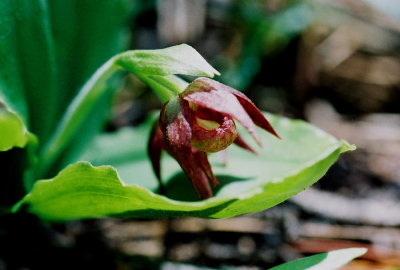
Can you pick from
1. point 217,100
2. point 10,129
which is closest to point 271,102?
point 217,100

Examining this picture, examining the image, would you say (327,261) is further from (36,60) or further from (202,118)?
(36,60)

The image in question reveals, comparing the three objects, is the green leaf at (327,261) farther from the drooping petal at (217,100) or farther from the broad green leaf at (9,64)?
the broad green leaf at (9,64)

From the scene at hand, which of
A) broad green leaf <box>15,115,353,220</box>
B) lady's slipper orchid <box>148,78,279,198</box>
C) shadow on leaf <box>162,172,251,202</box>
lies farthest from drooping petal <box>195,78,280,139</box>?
shadow on leaf <box>162,172,251,202</box>

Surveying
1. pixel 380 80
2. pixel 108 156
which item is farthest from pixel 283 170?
pixel 380 80

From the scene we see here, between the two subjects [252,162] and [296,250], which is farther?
[296,250]

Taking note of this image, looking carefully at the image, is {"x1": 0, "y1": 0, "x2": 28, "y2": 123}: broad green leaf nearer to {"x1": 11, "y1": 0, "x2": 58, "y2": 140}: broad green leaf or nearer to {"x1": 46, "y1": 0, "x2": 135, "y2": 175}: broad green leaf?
{"x1": 11, "y1": 0, "x2": 58, "y2": 140}: broad green leaf

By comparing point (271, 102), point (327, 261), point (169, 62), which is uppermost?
point (169, 62)

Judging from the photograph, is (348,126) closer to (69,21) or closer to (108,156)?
(108,156)
